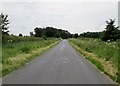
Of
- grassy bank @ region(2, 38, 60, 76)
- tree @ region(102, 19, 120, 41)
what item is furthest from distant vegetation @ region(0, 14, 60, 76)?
tree @ region(102, 19, 120, 41)

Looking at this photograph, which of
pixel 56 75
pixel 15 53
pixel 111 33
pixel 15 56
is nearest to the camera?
pixel 56 75

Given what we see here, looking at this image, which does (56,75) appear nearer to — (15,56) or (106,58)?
(106,58)

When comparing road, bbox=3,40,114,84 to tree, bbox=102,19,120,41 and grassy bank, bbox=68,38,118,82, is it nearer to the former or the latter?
grassy bank, bbox=68,38,118,82

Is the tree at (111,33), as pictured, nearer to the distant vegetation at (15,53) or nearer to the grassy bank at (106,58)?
the distant vegetation at (15,53)

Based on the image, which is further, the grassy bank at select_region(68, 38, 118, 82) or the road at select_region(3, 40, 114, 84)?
the grassy bank at select_region(68, 38, 118, 82)

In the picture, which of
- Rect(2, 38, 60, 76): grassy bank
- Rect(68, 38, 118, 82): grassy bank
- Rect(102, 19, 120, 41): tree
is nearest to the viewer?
Rect(68, 38, 118, 82): grassy bank

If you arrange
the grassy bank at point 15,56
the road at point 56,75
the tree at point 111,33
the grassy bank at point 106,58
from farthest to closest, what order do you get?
the tree at point 111,33
the grassy bank at point 15,56
the grassy bank at point 106,58
the road at point 56,75

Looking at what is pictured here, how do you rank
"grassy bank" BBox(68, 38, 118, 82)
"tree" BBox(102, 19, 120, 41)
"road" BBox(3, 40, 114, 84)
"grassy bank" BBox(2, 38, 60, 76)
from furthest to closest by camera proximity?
"tree" BBox(102, 19, 120, 41), "grassy bank" BBox(2, 38, 60, 76), "grassy bank" BBox(68, 38, 118, 82), "road" BBox(3, 40, 114, 84)

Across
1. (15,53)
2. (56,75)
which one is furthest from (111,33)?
(56,75)

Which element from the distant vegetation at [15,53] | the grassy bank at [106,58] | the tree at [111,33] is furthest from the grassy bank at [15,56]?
the tree at [111,33]

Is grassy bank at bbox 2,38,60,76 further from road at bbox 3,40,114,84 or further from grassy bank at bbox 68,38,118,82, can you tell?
grassy bank at bbox 68,38,118,82

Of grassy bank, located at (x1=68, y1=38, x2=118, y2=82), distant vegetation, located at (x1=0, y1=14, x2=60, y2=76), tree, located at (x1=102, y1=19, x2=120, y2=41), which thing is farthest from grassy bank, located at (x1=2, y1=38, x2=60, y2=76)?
tree, located at (x1=102, y1=19, x2=120, y2=41)

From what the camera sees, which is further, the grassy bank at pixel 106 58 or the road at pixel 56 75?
the grassy bank at pixel 106 58

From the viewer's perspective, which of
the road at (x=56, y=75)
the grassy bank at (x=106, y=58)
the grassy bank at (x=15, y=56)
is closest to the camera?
the road at (x=56, y=75)
